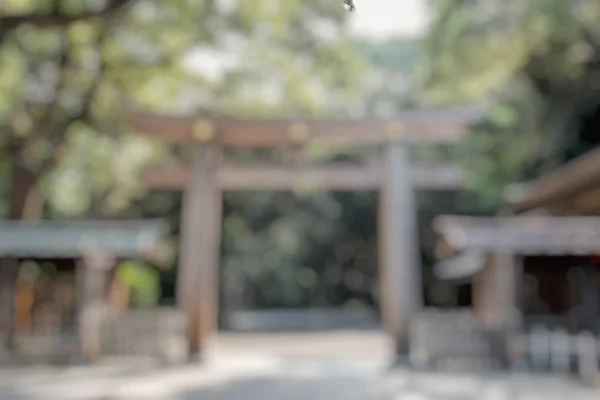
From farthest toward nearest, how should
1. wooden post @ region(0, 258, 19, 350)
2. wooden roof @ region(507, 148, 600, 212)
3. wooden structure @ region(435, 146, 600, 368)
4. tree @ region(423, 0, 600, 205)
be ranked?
wooden post @ region(0, 258, 19, 350) → wooden structure @ region(435, 146, 600, 368) → tree @ region(423, 0, 600, 205) → wooden roof @ region(507, 148, 600, 212)

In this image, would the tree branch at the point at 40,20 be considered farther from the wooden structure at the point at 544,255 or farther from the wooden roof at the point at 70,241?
the wooden structure at the point at 544,255

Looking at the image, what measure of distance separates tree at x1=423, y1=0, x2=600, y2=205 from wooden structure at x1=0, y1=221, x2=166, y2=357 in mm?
7401

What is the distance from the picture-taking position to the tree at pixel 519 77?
33.4 feet

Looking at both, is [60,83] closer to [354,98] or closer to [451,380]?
[354,98]

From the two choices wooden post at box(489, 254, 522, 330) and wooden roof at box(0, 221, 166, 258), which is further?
wooden roof at box(0, 221, 166, 258)

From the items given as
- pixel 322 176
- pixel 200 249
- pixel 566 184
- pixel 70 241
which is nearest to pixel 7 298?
pixel 70 241

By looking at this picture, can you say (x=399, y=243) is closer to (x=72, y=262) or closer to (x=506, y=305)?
(x=506, y=305)

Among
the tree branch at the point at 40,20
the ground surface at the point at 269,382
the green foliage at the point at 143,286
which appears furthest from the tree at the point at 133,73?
the green foliage at the point at 143,286

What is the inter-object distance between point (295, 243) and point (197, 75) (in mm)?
12764

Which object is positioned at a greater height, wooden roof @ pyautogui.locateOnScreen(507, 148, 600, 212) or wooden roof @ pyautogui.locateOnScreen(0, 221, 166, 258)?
wooden roof @ pyautogui.locateOnScreen(507, 148, 600, 212)

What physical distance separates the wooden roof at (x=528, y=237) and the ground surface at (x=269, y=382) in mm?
2309

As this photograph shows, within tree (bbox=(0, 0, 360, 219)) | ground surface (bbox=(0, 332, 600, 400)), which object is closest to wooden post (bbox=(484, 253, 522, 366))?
ground surface (bbox=(0, 332, 600, 400))

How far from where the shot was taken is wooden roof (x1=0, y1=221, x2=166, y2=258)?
13.3 meters

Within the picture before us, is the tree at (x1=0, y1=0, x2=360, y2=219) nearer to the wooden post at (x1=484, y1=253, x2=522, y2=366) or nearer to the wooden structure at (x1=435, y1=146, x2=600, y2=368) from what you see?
the wooden structure at (x1=435, y1=146, x2=600, y2=368)
